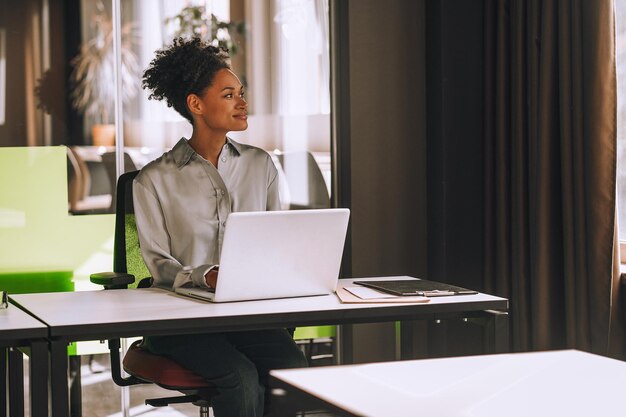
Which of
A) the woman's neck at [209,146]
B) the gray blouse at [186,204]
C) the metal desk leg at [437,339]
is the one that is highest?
the woman's neck at [209,146]

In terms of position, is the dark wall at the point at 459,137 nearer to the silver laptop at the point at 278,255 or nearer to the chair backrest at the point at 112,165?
the chair backrest at the point at 112,165

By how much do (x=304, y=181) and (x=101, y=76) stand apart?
100 centimetres

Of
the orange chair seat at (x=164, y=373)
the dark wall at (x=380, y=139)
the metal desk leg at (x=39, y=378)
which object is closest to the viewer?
the metal desk leg at (x=39, y=378)

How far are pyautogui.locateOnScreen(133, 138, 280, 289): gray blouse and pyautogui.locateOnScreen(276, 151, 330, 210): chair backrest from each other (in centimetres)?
110

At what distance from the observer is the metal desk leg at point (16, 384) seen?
7.88 ft

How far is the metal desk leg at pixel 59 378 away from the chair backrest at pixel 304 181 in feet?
6.77

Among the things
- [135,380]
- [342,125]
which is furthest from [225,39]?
[135,380]

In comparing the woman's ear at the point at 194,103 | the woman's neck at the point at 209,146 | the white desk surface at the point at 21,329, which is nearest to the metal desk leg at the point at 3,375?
the white desk surface at the point at 21,329

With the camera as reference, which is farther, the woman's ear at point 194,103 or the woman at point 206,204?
the woman's ear at point 194,103

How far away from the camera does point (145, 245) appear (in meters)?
2.58

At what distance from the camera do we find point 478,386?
1.30 meters

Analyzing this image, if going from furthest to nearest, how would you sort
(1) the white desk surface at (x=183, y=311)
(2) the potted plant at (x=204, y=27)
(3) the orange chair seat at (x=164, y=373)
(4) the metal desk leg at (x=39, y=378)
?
(2) the potted plant at (x=204, y=27)
(3) the orange chair seat at (x=164, y=373)
(1) the white desk surface at (x=183, y=311)
(4) the metal desk leg at (x=39, y=378)

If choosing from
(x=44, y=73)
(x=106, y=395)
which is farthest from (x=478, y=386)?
(x=44, y=73)

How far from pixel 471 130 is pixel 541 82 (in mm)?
587
